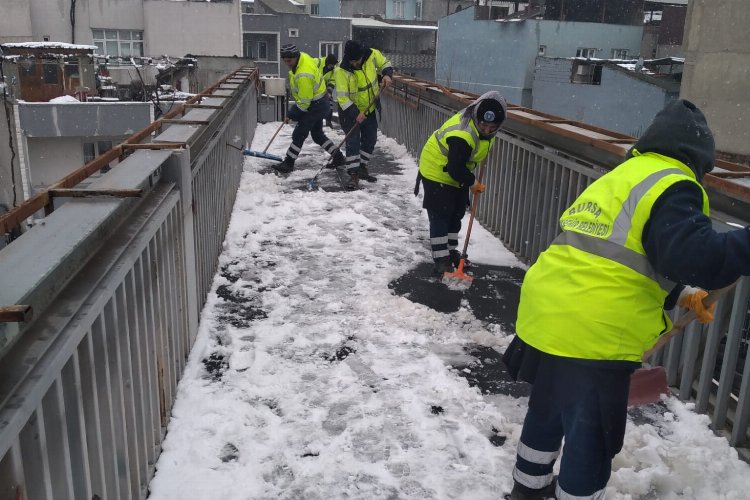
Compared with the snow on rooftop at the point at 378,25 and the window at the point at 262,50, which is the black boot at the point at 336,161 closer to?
the window at the point at 262,50

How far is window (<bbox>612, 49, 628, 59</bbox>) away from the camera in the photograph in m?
34.0

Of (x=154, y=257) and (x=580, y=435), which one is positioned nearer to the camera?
(x=580, y=435)

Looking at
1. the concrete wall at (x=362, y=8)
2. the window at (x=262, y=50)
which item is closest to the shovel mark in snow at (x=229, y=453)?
the window at (x=262, y=50)

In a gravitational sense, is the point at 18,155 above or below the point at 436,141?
below

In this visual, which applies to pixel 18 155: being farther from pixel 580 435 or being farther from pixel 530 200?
pixel 580 435

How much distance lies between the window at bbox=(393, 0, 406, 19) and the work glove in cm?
5443

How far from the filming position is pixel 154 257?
3.16 meters

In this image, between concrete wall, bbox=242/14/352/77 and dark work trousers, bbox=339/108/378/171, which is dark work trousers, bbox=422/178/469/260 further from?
concrete wall, bbox=242/14/352/77

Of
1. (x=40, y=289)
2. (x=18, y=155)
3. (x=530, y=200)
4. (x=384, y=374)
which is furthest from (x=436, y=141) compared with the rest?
(x=18, y=155)

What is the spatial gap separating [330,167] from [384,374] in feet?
21.5

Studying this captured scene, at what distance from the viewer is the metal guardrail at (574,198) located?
3.47 meters

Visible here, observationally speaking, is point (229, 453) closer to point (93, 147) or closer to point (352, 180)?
point (352, 180)

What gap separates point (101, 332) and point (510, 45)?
104ft

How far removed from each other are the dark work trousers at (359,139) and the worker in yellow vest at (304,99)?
1.20 feet
